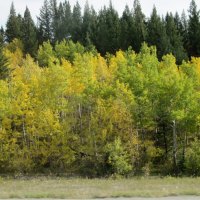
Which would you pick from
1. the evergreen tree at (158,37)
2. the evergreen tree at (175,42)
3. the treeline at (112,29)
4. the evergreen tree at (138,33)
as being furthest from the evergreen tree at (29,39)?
the evergreen tree at (175,42)

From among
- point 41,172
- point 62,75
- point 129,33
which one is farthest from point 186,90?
point 129,33

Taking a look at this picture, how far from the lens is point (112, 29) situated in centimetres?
9619

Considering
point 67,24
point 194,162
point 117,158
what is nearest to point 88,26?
point 67,24

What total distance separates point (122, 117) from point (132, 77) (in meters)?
6.53

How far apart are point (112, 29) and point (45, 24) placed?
123 feet

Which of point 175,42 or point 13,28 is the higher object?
point 13,28

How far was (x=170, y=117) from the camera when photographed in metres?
42.3

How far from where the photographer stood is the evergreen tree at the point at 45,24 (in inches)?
4739

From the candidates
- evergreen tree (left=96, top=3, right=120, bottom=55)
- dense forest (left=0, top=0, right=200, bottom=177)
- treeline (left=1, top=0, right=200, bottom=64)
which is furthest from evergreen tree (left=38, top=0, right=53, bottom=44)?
dense forest (left=0, top=0, right=200, bottom=177)

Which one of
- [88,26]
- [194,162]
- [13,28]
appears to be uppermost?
[13,28]

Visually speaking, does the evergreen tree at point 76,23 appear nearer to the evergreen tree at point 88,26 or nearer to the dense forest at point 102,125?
the evergreen tree at point 88,26

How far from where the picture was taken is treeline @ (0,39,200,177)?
41531 millimetres

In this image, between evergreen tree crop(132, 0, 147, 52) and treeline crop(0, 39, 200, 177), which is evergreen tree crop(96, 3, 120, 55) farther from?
treeline crop(0, 39, 200, 177)

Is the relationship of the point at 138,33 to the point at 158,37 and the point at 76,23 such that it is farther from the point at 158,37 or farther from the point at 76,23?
the point at 76,23
